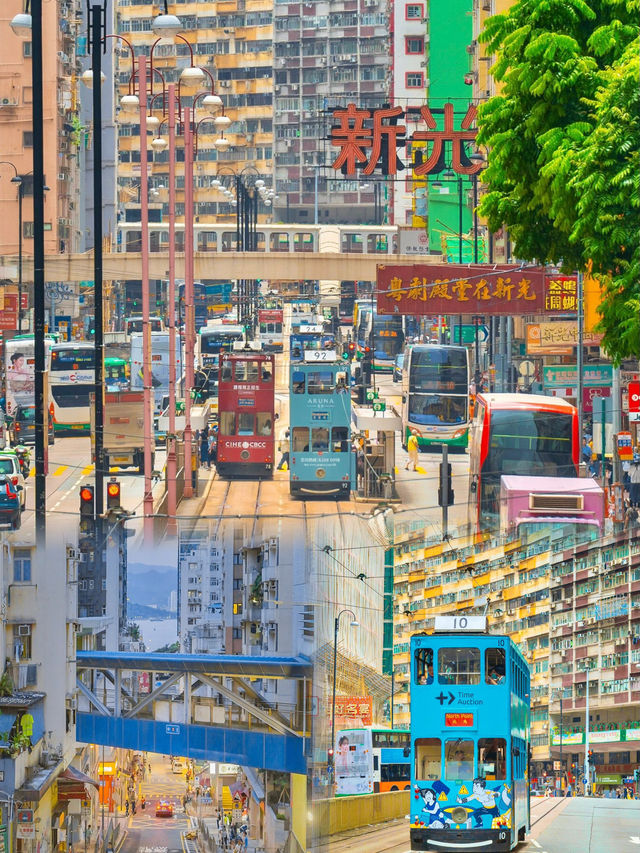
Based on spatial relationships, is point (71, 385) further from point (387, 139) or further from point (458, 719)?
point (458, 719)

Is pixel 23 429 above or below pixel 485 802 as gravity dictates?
above

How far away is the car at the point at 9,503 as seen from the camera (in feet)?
97.9

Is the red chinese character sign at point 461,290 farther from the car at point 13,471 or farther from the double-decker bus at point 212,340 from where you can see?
the double-decker bus at point 212,340

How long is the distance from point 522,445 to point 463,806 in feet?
42.8

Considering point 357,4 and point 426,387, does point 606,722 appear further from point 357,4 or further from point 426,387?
point 357,4

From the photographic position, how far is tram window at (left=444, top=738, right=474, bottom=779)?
18422mm

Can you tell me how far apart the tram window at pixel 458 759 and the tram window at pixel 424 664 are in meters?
0.93

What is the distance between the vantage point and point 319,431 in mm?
39594

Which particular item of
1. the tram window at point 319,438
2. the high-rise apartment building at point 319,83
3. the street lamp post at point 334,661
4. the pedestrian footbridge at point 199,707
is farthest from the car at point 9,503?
the high-rise apartment building at point 319,83

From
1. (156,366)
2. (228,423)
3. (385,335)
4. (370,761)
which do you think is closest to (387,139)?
(228,423)

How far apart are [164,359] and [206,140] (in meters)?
76.0

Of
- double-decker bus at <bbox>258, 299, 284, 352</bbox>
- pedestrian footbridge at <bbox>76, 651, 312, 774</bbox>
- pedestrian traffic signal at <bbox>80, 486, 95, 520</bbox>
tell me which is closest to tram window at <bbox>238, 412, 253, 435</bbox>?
pedestrian footbridge at <bbox>76, 651, 312, 774</bbox>

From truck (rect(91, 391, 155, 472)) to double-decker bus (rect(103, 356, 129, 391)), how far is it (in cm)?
688

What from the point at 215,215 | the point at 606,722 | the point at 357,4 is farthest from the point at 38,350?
the point at 357,4
